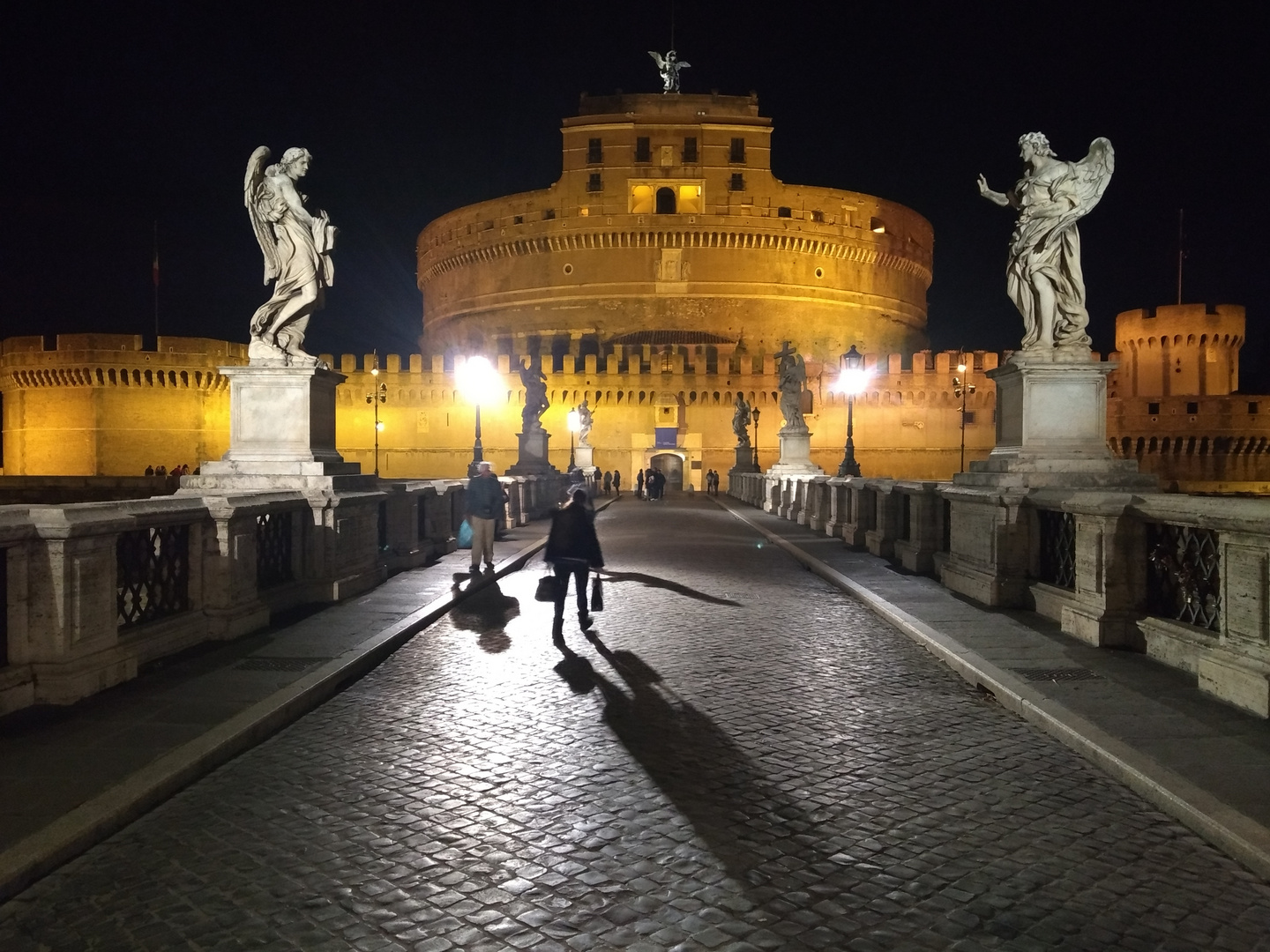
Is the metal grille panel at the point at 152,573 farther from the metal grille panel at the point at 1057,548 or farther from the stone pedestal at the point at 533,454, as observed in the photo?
the stone pedestal at the point at 533,454

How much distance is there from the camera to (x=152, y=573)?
611 cm

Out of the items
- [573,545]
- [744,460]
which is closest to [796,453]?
[744,460]

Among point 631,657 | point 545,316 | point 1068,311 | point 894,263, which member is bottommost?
point 631,657

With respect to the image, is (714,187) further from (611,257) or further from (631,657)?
(631,657)

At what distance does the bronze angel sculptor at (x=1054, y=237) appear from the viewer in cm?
852

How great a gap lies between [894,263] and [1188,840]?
6394 centimetres

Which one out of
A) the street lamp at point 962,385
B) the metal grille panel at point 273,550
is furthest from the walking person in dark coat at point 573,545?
the street lamp at point 962,385

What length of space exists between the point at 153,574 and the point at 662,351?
46.4 metres

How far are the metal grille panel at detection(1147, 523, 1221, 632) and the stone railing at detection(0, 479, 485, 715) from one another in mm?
6081

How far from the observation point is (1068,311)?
8.52 meters

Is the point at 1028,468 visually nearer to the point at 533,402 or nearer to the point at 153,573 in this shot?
the point at 153,573

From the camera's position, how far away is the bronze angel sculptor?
27.9 feet

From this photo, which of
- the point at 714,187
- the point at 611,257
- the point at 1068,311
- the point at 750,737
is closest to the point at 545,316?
the point at 611,257

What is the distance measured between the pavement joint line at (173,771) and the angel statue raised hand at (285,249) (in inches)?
141
